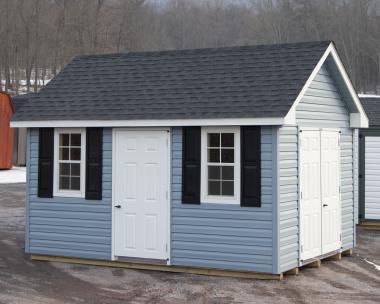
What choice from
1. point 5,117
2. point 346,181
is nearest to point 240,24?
point 5,117

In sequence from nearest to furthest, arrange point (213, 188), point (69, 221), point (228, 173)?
point (228, 173) < point (213, 188) < point (69, 221)

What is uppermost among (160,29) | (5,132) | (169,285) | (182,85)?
(160,29)

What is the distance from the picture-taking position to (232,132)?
35.4 feet

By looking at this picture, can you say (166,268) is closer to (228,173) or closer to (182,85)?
(228,173)

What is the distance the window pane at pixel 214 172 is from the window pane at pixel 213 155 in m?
0.11

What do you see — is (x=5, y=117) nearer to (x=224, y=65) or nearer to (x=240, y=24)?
(x=224, y=65)

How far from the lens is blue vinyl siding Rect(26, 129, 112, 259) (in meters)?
11.7

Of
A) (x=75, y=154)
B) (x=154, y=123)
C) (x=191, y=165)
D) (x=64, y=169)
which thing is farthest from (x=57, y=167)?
(x=191, y=165)

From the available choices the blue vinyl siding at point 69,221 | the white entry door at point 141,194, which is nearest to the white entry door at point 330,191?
the white entry door at point 141,194

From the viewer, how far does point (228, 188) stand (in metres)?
10.8

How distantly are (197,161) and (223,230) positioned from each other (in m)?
1.15

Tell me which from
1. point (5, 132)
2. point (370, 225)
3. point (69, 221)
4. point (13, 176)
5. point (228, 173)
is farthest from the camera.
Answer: point (5, 132)

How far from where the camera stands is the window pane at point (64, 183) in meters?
12.1

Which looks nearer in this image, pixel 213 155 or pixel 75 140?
pixel 213 155
